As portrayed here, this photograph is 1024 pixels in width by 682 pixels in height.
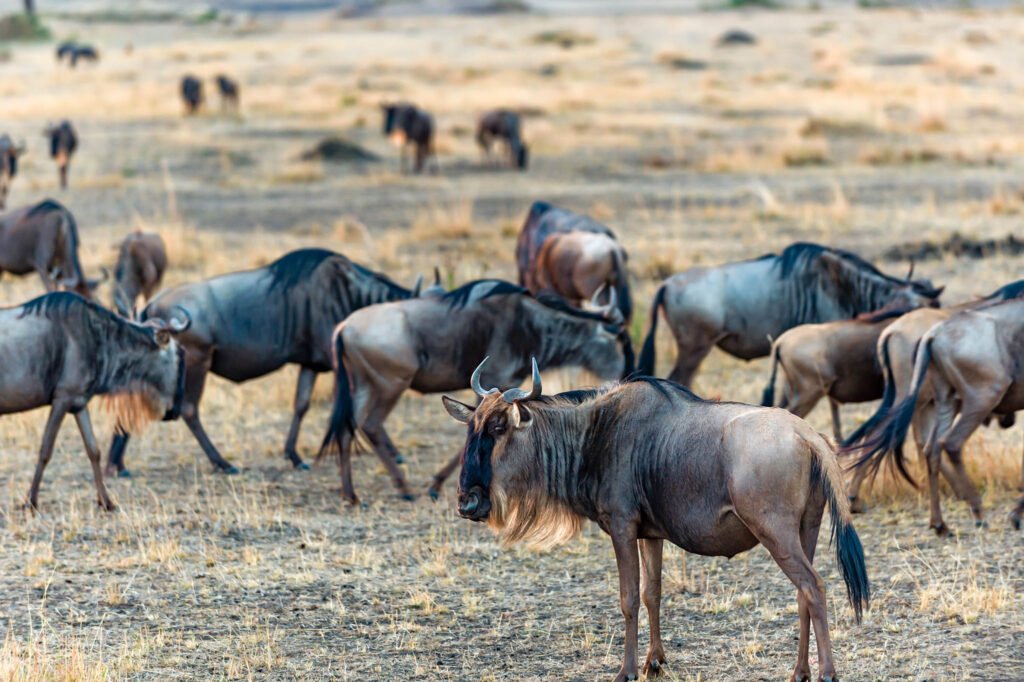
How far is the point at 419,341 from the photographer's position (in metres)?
7.45

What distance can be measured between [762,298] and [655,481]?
3.72m

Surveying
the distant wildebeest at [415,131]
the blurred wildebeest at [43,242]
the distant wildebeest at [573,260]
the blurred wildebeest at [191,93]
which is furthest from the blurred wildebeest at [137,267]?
the blurred wildebeest at [191,93]

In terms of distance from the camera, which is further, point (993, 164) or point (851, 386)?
point (993, 164)

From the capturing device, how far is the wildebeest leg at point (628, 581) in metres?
4.90

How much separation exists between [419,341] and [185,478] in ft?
5.27

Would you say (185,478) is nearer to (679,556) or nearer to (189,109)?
(679,556)

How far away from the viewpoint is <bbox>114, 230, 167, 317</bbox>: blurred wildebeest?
11.1 m

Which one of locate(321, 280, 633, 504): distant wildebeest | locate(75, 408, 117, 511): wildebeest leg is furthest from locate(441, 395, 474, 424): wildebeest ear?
locate(75, 408, 117, 511): wildebeest leg

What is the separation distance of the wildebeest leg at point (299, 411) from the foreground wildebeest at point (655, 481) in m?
3.36

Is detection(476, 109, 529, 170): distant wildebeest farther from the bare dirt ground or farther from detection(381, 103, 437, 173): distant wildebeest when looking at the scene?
detection(381, 103, 437, 173): distant wildebeest

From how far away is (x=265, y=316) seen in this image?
8148 mm

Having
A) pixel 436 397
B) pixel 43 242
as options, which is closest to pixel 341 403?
pixel 436 397

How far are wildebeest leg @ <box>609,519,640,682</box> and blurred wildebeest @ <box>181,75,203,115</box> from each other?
81.1ft

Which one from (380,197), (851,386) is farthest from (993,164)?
(851,386)
